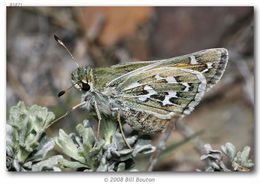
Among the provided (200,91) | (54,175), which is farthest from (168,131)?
(54,175)

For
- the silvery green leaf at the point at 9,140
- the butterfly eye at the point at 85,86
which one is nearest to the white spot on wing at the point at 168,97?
the butterfly eye at the point at 85,86

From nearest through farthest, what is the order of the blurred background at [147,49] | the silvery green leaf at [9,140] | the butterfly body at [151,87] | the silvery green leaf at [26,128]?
the silvery green leaf at [26,128], the silvery green leaf at [9,140], the butterfly body at [151,87], the blurred background at [147,49]

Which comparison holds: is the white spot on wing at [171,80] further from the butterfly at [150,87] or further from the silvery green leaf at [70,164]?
the silvery green leaf at [70,164]

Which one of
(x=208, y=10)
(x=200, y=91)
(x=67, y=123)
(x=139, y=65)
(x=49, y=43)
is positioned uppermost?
(x=208, y=10)

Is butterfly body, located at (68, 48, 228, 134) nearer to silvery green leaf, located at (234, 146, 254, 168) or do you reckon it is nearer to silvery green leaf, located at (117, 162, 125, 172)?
silvery green leaf, located at (117, 162, 125, 172)

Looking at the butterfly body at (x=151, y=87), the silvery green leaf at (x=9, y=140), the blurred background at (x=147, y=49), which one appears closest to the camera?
the silvery green leaf at (x=9, y=140)

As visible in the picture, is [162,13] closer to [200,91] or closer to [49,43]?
[49,43]

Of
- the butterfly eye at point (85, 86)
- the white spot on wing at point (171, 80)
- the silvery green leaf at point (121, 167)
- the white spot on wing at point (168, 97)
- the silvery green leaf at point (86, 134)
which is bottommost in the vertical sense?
the silvery green leaf at point (121, 167)

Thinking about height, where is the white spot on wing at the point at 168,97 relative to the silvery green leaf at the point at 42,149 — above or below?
above
